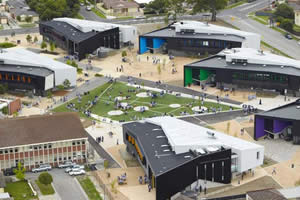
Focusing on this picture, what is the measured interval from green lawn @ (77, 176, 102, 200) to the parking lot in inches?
23.2

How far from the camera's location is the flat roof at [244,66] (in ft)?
438

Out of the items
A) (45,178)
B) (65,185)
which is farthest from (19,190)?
(65,185)

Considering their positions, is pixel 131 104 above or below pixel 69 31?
below

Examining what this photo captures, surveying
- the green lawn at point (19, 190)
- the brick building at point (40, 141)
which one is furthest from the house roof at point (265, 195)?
the brick building at point (40, 141)

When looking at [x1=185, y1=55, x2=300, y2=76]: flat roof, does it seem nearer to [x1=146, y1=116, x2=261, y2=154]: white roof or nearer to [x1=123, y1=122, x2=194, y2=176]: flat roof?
[x1=146, y1=116, x2=261, y2=154]: white roof

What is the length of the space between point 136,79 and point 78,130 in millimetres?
44867

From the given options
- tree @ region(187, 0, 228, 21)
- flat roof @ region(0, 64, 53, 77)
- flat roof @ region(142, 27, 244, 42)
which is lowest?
flat roof @ region(0, 64, 53, 77)

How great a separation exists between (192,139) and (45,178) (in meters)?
20.9

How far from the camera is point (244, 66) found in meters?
138

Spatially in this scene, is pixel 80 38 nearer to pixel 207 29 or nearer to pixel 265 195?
pixel 207 29

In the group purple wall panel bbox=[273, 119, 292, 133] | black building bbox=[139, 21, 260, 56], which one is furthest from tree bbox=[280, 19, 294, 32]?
purple wall panel bbox=[273, 119, 292, 133]

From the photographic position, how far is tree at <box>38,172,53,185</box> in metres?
92.4

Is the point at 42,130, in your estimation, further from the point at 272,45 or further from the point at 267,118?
the point at 272,45

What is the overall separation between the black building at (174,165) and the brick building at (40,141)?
370 inches
